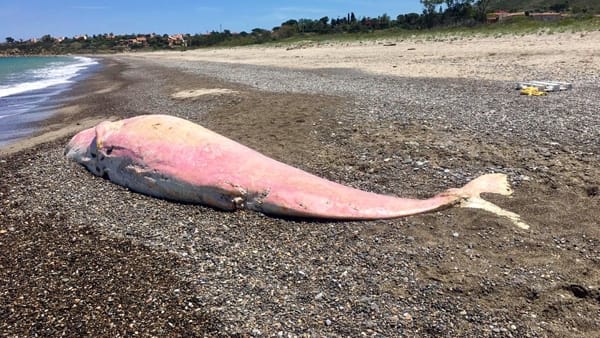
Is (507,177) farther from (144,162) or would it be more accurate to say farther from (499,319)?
(144,162)

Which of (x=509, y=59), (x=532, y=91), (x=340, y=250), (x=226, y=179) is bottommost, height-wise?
(x=340, y=250)

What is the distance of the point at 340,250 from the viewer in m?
4.31

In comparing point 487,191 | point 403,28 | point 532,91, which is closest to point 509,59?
point 532,91

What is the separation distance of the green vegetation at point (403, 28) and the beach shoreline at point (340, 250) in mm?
22597

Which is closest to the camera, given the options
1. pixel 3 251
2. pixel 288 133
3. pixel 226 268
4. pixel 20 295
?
pixel 20 295

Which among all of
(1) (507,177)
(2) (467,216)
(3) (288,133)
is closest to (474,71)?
(3) (288,133)

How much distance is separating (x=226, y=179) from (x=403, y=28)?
5443cm

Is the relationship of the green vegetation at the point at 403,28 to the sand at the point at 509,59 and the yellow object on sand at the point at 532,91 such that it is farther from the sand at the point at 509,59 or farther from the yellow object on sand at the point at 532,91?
the yellow object on sand at the point at 532,91

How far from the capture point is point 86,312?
11.7 ft

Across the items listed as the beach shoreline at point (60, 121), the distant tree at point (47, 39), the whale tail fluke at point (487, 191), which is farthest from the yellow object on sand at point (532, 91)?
the distant tree at point (47, 39)

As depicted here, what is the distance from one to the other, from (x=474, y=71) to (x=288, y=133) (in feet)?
34.3

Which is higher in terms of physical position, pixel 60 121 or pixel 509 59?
pixel 509 59

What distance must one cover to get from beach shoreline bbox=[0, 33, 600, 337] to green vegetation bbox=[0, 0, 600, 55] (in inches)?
890

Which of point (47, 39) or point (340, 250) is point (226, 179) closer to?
point (340, 250)
